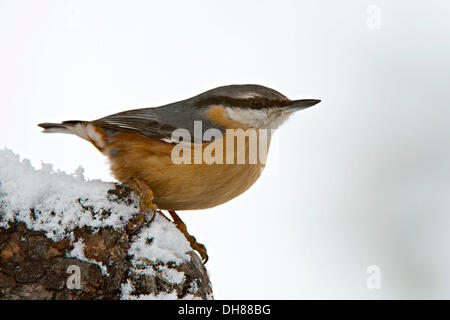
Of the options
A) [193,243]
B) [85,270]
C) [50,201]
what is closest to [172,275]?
[85,270]

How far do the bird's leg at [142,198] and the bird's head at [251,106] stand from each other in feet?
1.81

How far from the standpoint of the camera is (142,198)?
213 centimetres

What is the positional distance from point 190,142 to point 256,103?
0.47m

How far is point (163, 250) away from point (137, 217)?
6.9 inches

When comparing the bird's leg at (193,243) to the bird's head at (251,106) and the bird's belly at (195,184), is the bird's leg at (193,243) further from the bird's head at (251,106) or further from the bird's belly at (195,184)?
the bird's head at (251,106)

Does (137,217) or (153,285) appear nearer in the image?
(153,285)

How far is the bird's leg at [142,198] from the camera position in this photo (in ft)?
6.55

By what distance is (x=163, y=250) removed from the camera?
1.95 metres

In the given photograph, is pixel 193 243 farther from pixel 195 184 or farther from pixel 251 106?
pixel 251 106

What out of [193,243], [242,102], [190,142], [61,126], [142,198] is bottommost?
[193,243]

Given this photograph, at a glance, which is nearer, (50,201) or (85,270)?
(85,270)

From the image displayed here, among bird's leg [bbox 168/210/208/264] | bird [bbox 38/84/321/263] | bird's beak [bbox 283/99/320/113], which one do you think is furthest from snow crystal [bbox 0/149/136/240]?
bird's beak [bbox 283/99/320/113]
